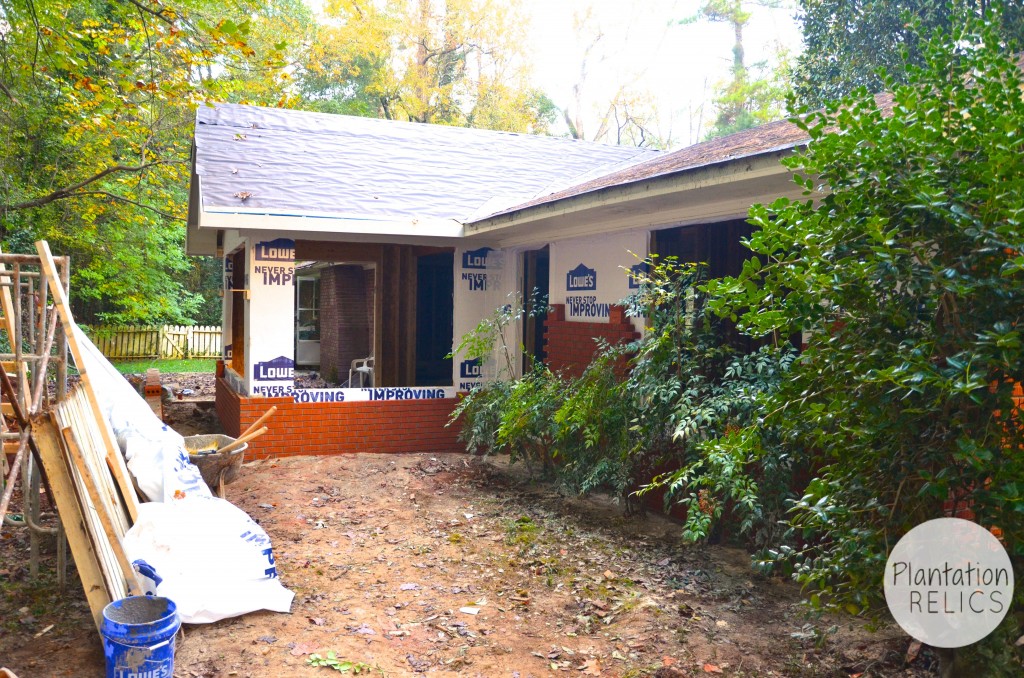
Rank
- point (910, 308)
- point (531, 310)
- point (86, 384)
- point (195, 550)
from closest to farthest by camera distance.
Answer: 1. point (910, 308)
2. point (86, 384)
3. point (195, 550)
4. point (531, 310)

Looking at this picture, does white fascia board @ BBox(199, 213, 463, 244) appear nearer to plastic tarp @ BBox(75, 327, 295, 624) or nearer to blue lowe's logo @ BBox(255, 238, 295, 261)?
blue lowe's logo @ BBox(255, 238, 295, 261)

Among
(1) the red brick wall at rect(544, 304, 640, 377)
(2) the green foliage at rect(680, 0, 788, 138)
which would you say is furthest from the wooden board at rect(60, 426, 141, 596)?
(2) the green foliage at rect(680, 0, 788, 138)

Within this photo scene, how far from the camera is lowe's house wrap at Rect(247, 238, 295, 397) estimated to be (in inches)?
339

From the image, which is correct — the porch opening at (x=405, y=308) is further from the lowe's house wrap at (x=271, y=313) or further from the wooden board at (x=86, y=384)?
the wooden board at (x=86, y=384)

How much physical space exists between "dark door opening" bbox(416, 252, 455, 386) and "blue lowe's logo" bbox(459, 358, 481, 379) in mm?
1972

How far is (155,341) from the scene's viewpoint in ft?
80.8

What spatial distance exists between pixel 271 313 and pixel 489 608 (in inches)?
187

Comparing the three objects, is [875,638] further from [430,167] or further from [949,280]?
[430,167]

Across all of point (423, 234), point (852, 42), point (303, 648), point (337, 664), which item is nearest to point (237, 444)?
point (423, 234)

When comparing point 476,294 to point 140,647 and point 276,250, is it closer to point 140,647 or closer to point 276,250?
point 276,250

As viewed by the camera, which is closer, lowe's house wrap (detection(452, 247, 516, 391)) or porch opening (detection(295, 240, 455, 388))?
lowe's house wrap (detection(452, 247, 516, 391))

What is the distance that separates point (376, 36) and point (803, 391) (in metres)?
27.5

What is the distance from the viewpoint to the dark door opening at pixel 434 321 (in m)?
11.8

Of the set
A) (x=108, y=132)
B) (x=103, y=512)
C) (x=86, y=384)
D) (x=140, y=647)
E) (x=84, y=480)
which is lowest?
(x=140, y=647)
